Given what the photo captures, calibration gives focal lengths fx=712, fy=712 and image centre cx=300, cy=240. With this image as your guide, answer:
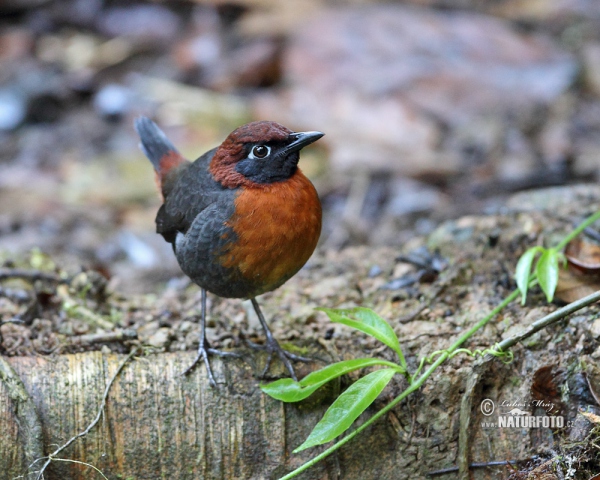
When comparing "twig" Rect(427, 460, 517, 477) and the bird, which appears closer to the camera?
"twig" Rect(427, 460, 517, 477)

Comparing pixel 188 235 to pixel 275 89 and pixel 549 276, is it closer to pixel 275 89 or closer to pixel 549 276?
pixel 549 276

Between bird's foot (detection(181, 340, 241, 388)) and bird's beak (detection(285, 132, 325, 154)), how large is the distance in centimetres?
105

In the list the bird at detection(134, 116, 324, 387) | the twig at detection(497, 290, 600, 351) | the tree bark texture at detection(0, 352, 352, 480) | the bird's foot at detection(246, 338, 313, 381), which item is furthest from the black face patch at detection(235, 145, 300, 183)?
the twig at detection(497, 290, 600, 351)

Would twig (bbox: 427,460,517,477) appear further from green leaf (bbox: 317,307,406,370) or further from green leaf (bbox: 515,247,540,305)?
green leaf (bbox: 515,247,540,305)

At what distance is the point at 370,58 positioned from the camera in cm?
819

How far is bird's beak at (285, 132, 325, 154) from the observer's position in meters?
3.43

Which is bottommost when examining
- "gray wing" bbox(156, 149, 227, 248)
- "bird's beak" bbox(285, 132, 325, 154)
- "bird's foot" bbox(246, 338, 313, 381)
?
"bird's foot" bbox(246, 338, 313, 381)

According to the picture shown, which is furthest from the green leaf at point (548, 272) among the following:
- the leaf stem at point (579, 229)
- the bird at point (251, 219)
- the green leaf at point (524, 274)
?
the bird at point (251, 219)

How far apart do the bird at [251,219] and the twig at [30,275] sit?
3.64ft

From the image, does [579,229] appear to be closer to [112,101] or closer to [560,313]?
[560,313]

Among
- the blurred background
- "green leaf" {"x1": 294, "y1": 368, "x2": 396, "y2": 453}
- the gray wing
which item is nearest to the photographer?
"green leaf" {"x1": 294, "y1": 368, "x2": 396, "y2": 453}

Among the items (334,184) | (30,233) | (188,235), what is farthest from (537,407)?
(30,233)

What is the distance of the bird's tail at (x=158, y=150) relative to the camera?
4.56 metres

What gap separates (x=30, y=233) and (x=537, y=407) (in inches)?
186
